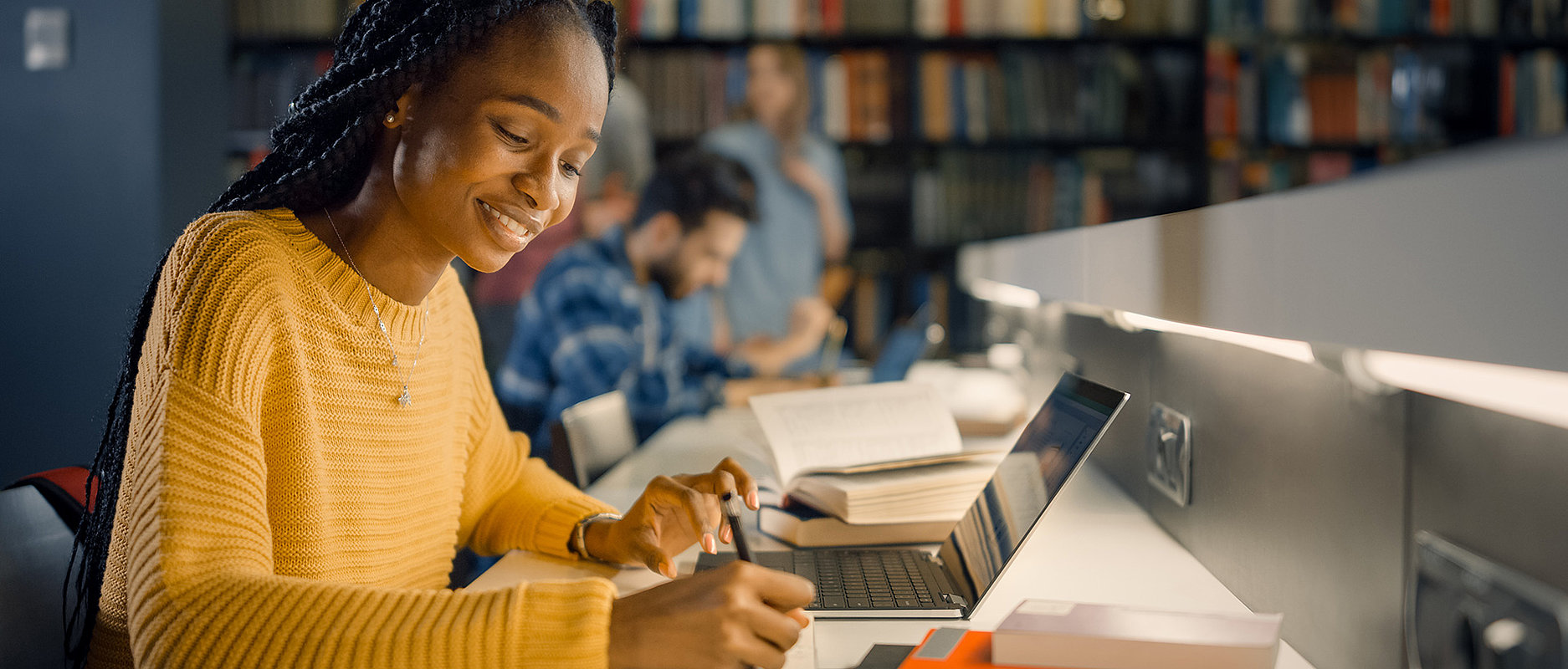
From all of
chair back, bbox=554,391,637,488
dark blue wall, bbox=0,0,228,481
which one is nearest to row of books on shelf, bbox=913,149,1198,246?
chair back, bbox=554,391,637,488

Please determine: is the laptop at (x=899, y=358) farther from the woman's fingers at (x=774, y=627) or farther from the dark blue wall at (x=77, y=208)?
the dark blue wall at (x=77, y=208)

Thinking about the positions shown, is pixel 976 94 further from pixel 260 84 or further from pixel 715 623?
pixel 715 623

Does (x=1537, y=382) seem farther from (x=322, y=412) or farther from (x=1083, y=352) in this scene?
(x=1083, y=352)

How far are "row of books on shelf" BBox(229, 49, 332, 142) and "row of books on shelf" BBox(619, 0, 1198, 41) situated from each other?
1.19 meters

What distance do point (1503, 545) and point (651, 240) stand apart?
7.70 feet

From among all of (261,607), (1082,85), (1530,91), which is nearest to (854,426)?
(261,607)

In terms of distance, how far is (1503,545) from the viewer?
498mm

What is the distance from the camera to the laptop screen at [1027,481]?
29.3 inches

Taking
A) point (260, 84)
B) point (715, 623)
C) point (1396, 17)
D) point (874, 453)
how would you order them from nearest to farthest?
1. point (715, 623)
2. point (874, 453)
3. point (1396, 17)
4. point (260, 84)

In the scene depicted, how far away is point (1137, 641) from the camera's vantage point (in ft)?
1.87

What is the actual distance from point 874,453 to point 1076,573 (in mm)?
365

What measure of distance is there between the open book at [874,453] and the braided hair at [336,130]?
51cm

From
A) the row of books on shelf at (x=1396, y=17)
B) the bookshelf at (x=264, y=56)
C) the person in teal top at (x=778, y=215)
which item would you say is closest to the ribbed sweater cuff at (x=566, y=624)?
the person in teal top at (x=778, y=215)

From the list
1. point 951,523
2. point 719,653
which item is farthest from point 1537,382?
point 951,523
